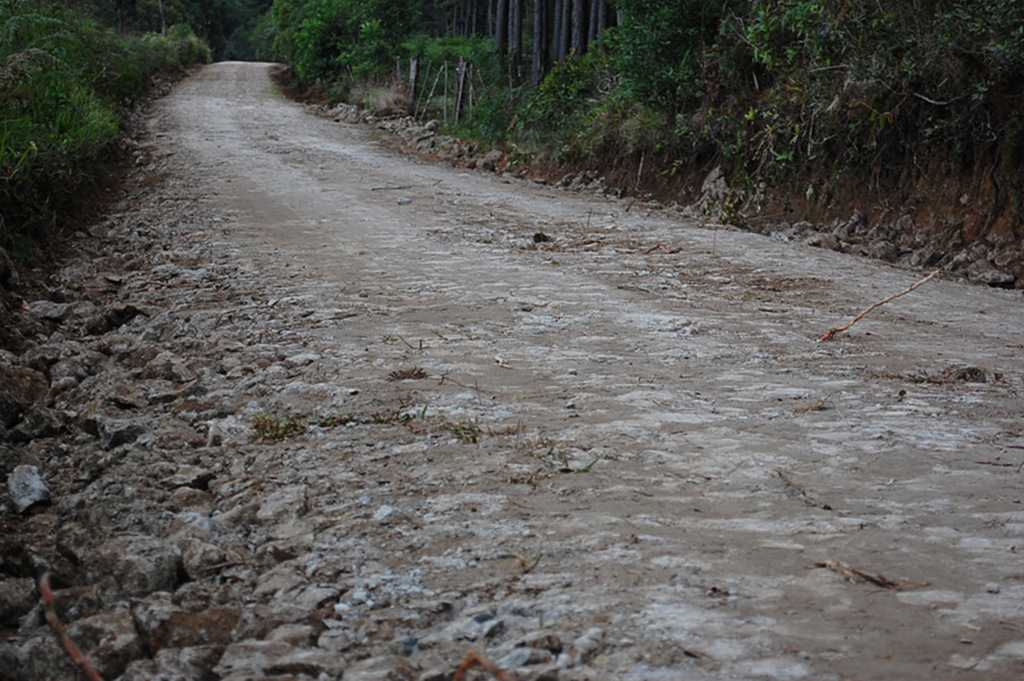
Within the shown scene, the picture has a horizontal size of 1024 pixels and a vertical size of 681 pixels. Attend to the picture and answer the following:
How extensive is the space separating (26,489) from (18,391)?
1191 mm

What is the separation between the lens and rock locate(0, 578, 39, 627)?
229cm

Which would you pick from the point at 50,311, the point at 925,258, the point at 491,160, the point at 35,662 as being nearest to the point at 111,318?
the point at 50,311

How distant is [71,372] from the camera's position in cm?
449

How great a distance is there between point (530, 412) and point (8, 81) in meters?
7.02

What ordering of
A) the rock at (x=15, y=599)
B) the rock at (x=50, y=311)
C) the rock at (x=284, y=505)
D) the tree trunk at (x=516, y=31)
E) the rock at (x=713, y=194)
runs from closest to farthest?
the rock at (x=15, y=599) < the rock at (x=284, y=505) < the rock at (x=50, y=311) < the rock at (x=713, y=194) < the tree trunk at (x=516, y=31)

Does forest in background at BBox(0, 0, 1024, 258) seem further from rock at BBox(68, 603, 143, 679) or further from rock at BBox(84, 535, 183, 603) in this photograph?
rock at BBox(68, 603, 143, 679)

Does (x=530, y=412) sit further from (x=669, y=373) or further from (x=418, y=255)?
(x=418, y=255)

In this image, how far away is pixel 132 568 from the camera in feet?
7.98

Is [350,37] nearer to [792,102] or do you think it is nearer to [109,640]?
[792,102]

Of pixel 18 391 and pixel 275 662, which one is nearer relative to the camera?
pixel 275 662

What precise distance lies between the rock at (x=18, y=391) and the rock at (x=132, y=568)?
1587 millimetres

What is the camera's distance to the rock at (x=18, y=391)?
12.5 feet

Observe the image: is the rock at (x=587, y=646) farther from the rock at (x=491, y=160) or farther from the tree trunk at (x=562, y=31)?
the tree trunk at (x=562, y=31)

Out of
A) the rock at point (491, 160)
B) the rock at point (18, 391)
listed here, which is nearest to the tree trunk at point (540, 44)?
the rock at point (491, 160)
